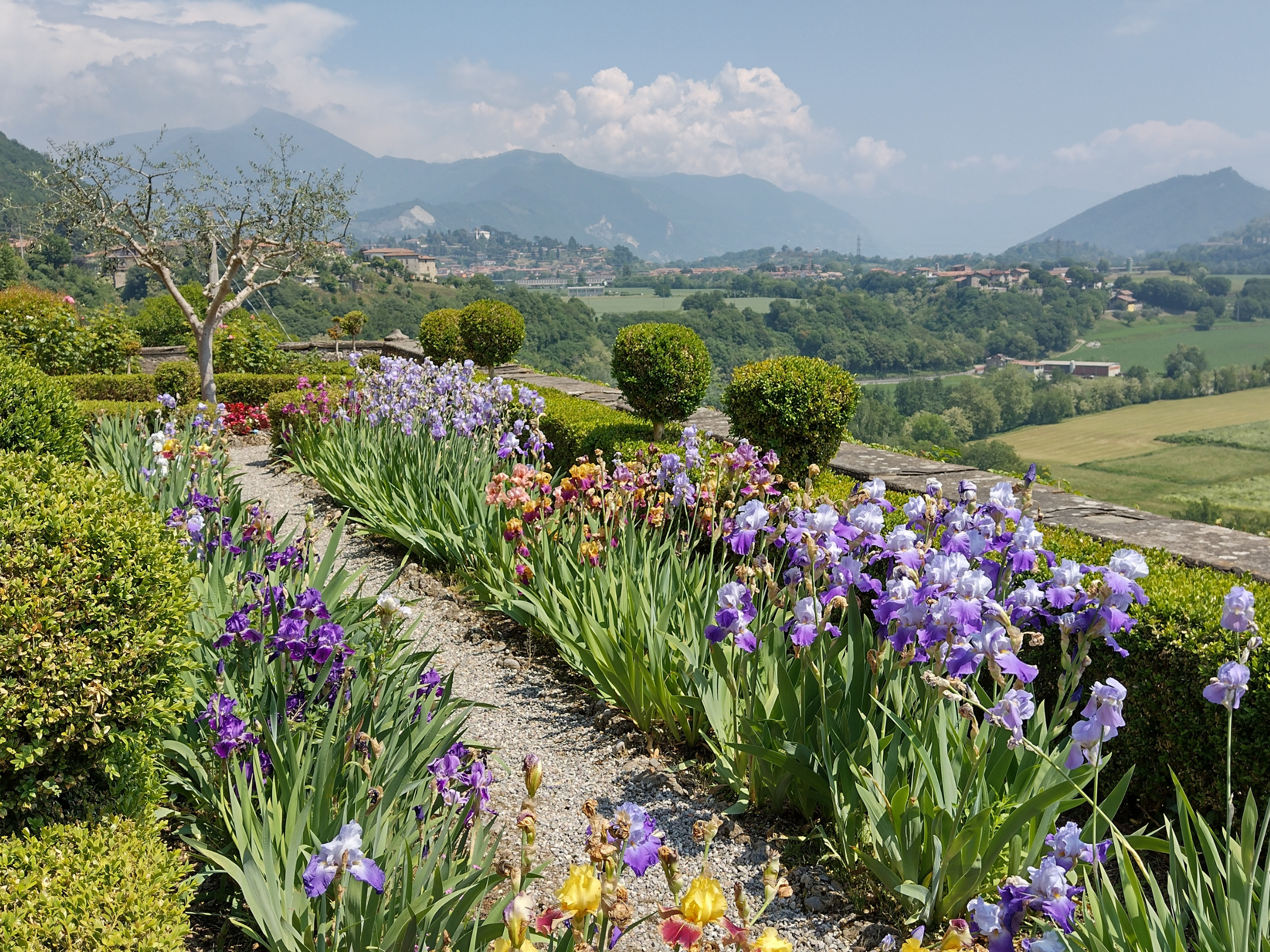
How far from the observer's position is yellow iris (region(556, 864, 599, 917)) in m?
1.20

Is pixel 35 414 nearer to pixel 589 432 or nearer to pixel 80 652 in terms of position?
pixel 589 432

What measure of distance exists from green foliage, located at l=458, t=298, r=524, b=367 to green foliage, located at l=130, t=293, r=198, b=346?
901 cm

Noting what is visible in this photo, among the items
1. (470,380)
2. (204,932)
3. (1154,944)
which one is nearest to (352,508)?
(470,380)

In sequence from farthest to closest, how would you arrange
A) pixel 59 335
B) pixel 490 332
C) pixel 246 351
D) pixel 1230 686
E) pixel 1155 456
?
pixel 1155 456 < pixel 246 351 < pixel 59 335 < pixel 490 332 < pixel 1230 686

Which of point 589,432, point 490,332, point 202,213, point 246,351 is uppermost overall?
point 202,213

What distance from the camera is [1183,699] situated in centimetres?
286

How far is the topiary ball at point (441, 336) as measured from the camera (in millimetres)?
13500

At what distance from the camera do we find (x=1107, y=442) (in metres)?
43.3

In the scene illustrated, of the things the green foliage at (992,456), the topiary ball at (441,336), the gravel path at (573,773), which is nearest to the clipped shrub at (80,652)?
the gravel path at (573,773)

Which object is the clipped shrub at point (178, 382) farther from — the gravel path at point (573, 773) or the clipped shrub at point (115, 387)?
the gravel path at point (573, 773)

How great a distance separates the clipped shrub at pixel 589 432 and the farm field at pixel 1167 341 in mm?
71327

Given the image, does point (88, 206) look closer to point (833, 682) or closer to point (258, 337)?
point (258, 337)

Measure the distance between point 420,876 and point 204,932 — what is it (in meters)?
0.95

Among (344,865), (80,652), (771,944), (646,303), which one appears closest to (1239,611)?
(771,944)
